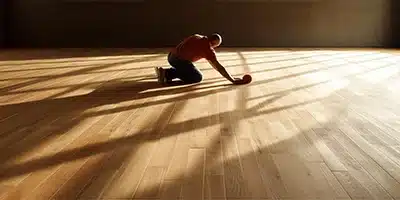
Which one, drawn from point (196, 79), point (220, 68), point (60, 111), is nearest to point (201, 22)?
point (196, 79)

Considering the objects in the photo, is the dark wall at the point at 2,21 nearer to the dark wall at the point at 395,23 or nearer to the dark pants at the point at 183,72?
the dark pants at the point at 183,72

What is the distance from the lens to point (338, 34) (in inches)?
407

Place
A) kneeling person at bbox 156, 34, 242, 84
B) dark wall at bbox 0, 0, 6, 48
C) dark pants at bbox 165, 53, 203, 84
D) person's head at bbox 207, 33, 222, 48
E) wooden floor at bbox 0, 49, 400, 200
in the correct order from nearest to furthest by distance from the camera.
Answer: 1. wooden floor at bbox 0, 49, 400, 200
2. person's head at bbox 207, 33, 222, 48
3. kneeling person at bbox 156, 34, 242, 84
4. dark pants at bbox 165, 53, 203, 84
5. dark wall at bbox 0, 0, 6, 48

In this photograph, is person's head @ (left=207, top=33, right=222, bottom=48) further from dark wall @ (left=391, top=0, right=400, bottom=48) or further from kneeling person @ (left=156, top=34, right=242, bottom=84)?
dark wall @ (left=391, top=0, right=400, bottom=48)

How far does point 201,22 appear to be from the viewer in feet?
33.6

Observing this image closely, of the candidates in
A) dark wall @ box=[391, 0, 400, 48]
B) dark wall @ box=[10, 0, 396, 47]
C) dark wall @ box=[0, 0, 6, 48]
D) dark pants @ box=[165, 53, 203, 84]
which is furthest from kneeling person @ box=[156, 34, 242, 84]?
dark wall @ box=[391, 0, 400, 48]

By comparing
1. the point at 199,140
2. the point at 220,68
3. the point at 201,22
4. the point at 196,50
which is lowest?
the point at 199,140

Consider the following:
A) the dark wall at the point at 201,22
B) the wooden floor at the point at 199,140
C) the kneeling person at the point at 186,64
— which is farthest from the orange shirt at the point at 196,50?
the dark wall at the point at 201,22

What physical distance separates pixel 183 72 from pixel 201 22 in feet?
19.4

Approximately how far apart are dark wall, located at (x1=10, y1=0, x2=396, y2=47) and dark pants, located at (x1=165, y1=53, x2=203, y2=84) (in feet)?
19.1

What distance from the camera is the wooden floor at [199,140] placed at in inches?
64.9

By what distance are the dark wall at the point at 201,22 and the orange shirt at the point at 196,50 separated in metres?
5.80

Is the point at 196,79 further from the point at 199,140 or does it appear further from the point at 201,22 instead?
the point at 201,22

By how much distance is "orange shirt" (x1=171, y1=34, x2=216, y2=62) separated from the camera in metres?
4.20
